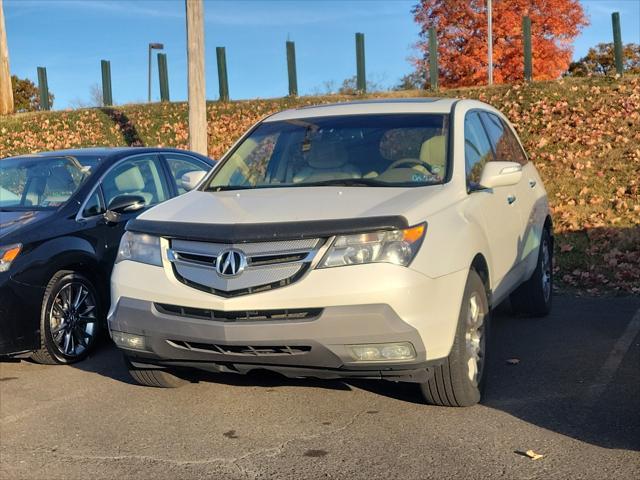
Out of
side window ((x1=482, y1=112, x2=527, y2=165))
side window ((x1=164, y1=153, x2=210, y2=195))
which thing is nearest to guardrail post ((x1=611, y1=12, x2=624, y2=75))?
side window ((x1=482, y1=112, x2=527, y2=165))

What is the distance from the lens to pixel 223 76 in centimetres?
2127

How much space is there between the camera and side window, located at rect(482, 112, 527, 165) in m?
5.92

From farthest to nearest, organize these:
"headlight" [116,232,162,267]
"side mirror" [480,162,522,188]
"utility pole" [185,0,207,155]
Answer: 1. "utility pole" [185,0,207,155]
2. "side mirror" [480,162,522,188]
3. "headlight" [116,232,162,267]

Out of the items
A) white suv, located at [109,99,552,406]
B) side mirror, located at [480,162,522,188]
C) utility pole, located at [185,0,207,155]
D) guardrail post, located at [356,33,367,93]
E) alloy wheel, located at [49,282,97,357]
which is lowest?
alloy wheel, located at [49,282,97,357]

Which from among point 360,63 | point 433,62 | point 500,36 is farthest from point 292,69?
point 500,36

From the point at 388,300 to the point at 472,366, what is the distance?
0.98 metres

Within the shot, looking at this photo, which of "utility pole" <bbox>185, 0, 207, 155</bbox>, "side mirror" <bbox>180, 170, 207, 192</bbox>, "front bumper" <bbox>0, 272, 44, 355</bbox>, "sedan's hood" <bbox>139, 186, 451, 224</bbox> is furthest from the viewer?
"utility pole" <bbox>185, 0, 207, 155</bbox>

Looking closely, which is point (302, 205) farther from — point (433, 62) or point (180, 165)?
point (433, 62)

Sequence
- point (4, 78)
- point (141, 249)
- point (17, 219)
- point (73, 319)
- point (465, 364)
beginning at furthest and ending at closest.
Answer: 1. point (4, 78)
2. point (73, 319)
3. point (17, 219)
4. point (141, 249)
5. point (465, 364)

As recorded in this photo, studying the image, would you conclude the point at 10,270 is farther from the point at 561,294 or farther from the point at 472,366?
the point at 561,294

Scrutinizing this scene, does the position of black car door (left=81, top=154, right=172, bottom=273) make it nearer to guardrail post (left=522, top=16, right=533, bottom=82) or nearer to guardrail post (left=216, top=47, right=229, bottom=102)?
guardrail post (left=522, top=16, right=533, bottom=82)

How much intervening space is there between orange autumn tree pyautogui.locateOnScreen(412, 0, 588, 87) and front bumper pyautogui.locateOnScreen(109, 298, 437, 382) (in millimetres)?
27254

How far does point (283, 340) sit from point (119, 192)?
10.6 feet

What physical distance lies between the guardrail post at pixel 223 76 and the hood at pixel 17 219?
15.4 metres
